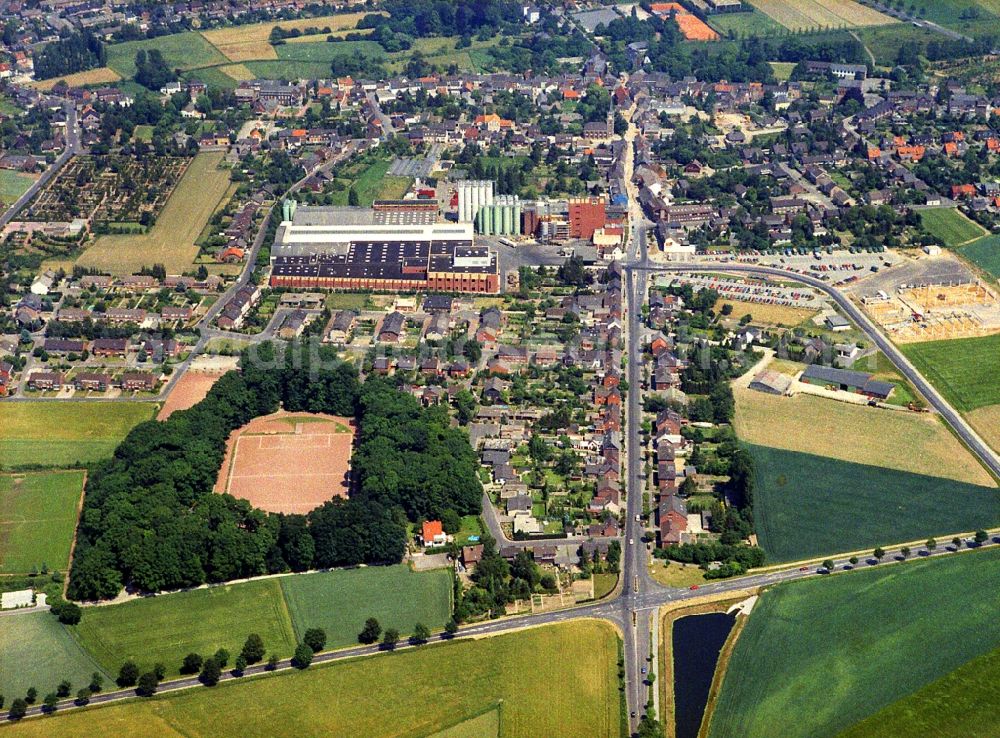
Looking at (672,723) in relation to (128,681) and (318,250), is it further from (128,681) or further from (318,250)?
(318,250)

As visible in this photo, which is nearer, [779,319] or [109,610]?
[109,610]

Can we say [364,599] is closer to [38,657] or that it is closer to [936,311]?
[38,657]

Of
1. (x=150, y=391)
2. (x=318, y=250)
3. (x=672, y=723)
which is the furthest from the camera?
(x=318, y=250)

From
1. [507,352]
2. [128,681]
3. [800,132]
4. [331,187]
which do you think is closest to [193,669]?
[128,681]

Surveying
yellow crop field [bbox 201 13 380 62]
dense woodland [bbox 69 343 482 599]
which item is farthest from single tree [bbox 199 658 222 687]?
yellow crop field [bbox 201 13 380 62]

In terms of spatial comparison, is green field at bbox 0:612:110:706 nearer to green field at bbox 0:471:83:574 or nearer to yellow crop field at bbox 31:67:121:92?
green field at bbox 0:471:83:574

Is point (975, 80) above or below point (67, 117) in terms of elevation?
above

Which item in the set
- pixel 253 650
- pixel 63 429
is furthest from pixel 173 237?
pixel 253 650
